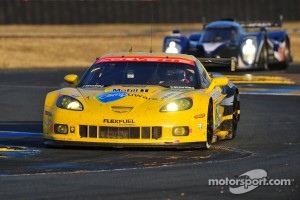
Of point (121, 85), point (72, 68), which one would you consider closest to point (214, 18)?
point (72, 68)

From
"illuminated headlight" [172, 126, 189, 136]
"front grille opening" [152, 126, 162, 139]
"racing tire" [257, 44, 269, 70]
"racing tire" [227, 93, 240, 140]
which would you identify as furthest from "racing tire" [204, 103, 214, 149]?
"racing tire" [257, 44, 269, 70]

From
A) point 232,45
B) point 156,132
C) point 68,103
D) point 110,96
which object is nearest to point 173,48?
point 232,45

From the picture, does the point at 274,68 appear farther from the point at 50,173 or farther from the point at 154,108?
the point at 50,173

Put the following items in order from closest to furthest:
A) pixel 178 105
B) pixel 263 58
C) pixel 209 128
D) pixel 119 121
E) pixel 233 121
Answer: pixel 119 121 → pixel 178 105 → pixel 209 128 → pixel 233 121 → pixel 263 58

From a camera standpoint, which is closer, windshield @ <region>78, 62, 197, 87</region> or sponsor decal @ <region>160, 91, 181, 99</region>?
sponsor decal @ <region>160, 91, 181, 99</region>

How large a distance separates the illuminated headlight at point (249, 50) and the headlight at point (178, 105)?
16760 mm

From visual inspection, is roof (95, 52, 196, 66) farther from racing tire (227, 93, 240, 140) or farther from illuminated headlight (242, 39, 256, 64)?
illuminated headlight (242, 39, 256, 64)

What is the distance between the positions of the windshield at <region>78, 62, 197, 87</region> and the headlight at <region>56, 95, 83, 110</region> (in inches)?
32.4

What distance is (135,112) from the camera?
12391 mm

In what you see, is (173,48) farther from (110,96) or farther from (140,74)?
Result: (110,96)

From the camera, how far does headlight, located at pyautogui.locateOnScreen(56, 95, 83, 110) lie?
41.3 ft

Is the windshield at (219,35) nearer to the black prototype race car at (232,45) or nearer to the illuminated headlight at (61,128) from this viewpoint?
the black prototype race car at (232,45)

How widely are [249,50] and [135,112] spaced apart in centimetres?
1722

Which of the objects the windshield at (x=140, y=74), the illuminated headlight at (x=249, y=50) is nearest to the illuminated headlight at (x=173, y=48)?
the illuminated headlight at (x=249, y=50)
